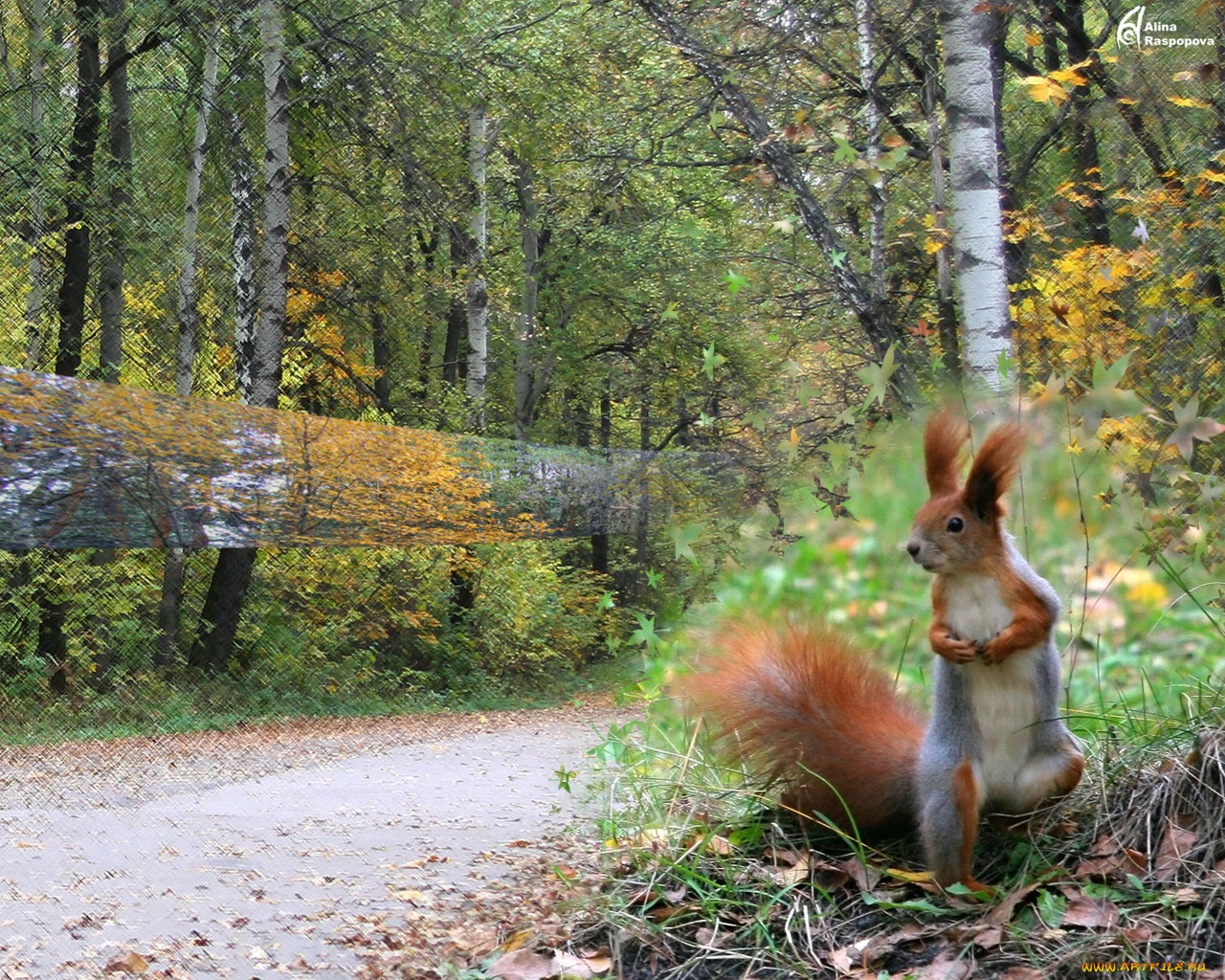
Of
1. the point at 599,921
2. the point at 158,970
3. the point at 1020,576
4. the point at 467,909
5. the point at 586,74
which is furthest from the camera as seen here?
the point at 586,74

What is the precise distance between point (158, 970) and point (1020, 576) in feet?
3.79

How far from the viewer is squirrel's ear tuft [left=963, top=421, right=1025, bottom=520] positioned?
1261 millimetres

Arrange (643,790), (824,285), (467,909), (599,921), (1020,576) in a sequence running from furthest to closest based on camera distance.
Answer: (824,285), (643,790), (467,909), (599,921), (1020,576)

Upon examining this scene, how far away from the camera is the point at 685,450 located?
5656 mm

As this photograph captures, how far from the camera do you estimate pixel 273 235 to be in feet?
16.2

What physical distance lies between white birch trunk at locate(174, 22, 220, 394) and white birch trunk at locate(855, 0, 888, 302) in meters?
2.75

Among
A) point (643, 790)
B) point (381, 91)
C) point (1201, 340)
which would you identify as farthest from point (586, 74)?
point (643, 790)

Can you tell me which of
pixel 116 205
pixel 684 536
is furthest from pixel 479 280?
pixel 684 536

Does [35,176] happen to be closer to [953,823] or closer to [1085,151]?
[1085,151]

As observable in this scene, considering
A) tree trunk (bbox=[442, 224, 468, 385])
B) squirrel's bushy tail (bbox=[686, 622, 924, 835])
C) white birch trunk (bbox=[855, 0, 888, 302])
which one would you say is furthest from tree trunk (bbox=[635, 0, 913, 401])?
tree trunk (bbox=[442, 224, 468, 385])

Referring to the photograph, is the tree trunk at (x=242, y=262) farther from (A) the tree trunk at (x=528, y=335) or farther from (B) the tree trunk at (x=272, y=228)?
(A) the tree trunk at (x=528, y=335)

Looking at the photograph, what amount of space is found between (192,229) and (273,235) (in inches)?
13.2

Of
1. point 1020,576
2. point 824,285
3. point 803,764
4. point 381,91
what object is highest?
point 381,91

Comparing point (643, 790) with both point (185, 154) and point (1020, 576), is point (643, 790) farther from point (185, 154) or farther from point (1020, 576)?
point (185, 154)
